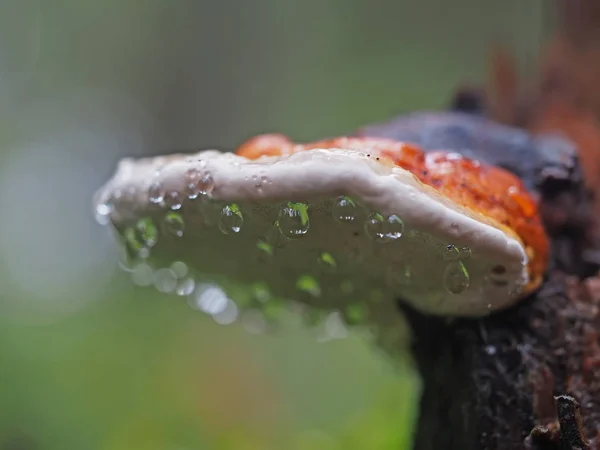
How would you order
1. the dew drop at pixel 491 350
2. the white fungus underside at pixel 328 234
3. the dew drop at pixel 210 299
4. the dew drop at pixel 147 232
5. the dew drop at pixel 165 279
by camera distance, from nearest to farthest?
the white fungus underside at pixel 328 234, the dew drop at pixel 147 232, the dew drop at pixel 491 350, the dew drop at pixel 165 279, the dew drop at pixel 210 299

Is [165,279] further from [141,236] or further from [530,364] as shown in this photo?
[530,364]

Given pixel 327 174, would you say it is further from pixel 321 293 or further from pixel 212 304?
pixel 212 304

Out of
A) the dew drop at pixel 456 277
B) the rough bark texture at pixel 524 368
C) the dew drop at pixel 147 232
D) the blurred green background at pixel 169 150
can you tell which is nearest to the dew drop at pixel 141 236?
the dew drop at pixel 147 232

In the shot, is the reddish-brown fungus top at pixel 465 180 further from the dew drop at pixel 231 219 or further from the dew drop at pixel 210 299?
the dew drop at pixel 210 299

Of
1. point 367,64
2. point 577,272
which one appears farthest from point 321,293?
point 367,64

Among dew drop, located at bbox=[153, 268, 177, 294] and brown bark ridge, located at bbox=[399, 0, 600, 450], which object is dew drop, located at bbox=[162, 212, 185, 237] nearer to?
dew drop, located at bbox=[153, 268, 177, 294]

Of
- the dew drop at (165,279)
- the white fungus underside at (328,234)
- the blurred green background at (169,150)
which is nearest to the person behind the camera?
the white fungus underside at (328,234)
